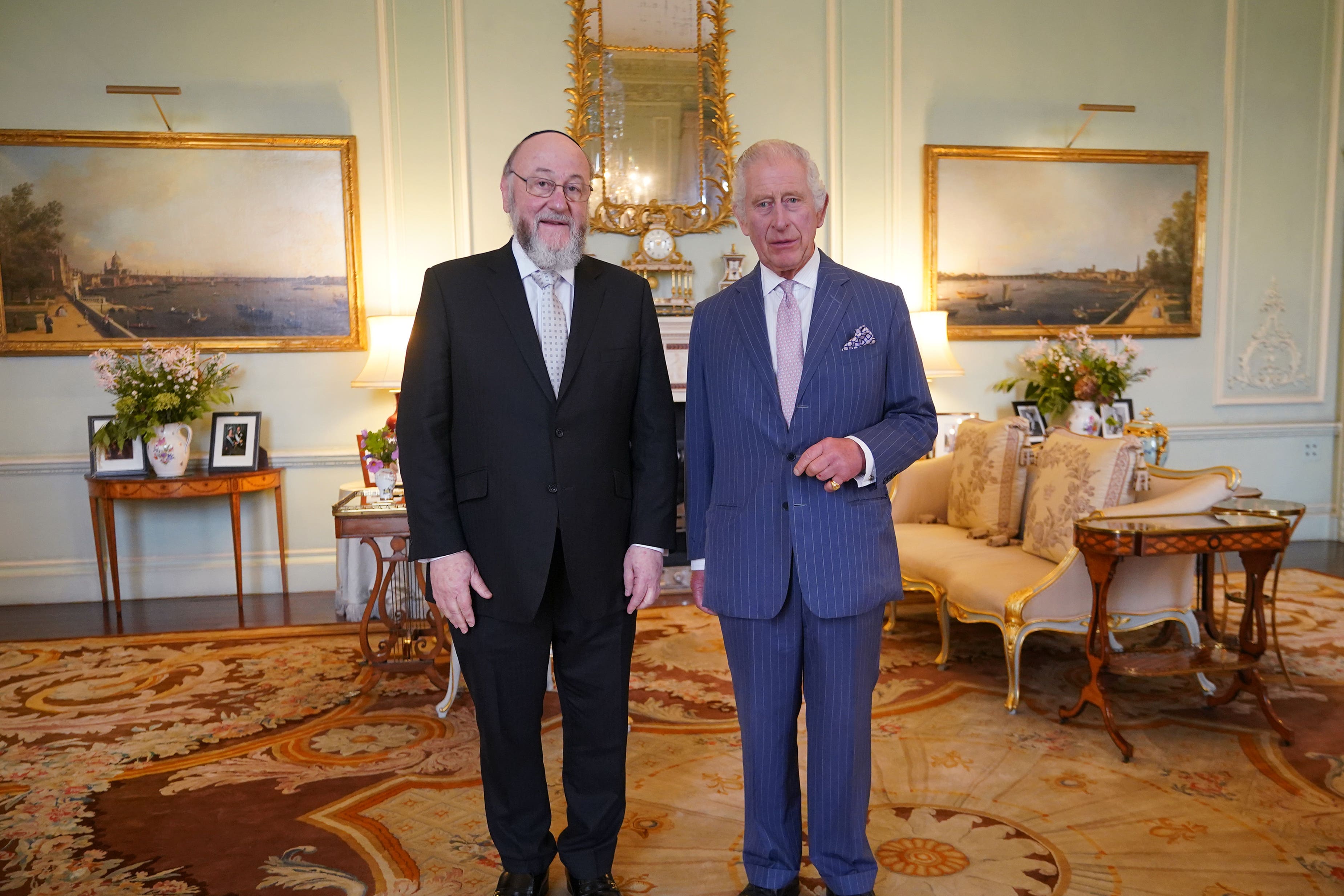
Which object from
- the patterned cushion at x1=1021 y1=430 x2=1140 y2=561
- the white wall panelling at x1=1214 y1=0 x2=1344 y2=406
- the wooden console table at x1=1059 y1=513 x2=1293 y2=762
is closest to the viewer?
the wooden console table at x1=1059 y1=513 x2=1293 y2=762

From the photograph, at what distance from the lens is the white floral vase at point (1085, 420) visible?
582 cm

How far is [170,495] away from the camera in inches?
206

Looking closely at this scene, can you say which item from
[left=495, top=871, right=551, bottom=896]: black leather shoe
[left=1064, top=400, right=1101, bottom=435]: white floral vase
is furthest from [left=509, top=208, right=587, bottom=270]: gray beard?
[left=1064, top=400, right=1101, bottom=435]: white floral vase

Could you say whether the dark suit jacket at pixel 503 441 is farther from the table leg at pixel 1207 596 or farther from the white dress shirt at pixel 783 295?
the table leg at pixel 1207 596

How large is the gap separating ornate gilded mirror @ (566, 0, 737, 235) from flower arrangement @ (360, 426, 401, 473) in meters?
2.50

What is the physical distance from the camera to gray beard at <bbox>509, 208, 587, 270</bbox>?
2.06m

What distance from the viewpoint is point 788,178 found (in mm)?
1947

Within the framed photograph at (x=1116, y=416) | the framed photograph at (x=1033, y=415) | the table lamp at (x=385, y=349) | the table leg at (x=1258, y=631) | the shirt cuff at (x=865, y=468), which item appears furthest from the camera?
the framed photograph at (x=1033, y=415)

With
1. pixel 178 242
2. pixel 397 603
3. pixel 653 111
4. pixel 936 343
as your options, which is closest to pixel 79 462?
pixel 178 242

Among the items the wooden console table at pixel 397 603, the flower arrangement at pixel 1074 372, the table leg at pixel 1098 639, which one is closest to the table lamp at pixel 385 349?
the wooden console table at pixel 397 603

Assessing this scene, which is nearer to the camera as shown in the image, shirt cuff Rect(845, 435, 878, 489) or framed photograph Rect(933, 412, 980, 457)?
shirt cuff Rect(845, 435, 878, 489)

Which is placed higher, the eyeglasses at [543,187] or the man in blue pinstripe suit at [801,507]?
the eyeglasses at [543,187]

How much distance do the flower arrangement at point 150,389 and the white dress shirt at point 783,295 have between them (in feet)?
14.2

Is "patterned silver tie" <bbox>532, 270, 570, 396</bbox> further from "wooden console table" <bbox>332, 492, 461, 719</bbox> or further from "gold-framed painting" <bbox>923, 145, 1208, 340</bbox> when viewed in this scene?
"gold-framed painting" <bbox>923, 145, 1208, 340</bbox>
